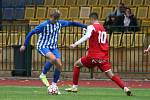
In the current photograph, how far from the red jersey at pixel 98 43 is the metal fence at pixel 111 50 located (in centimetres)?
654

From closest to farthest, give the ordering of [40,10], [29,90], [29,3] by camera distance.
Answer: [29,90] → [40,10] → [29,3]

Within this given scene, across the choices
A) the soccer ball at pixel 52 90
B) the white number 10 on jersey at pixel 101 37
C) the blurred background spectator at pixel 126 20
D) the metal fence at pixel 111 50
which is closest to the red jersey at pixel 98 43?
the white number 10 on jersey at pixel 101 37

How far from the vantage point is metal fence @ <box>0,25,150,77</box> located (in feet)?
71.4

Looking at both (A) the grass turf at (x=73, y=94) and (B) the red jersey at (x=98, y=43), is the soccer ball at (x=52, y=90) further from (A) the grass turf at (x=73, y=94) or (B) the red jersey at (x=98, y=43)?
(B) the red jersey at (x=98, y=43)

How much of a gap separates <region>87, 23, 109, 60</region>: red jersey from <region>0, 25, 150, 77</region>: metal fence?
6536 mm

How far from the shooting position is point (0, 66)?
22.4 metres

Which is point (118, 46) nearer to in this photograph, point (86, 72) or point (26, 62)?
point (86, 72)

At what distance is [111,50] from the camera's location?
2192cm

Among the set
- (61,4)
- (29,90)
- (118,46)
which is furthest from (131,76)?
(61,4)

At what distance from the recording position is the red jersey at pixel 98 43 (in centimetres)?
1490

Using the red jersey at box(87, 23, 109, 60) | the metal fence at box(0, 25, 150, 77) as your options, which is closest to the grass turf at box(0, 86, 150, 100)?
the red jersey at box(87, 23, 109, 60)

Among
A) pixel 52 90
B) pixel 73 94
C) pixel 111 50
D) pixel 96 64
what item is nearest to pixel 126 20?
pixel 111 50

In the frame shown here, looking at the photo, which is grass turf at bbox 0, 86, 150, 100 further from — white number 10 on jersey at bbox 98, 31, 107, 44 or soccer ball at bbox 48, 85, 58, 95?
white number 10 on jersey at bbox 98, 31, 107, 44

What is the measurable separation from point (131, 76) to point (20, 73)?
3.90 meters
